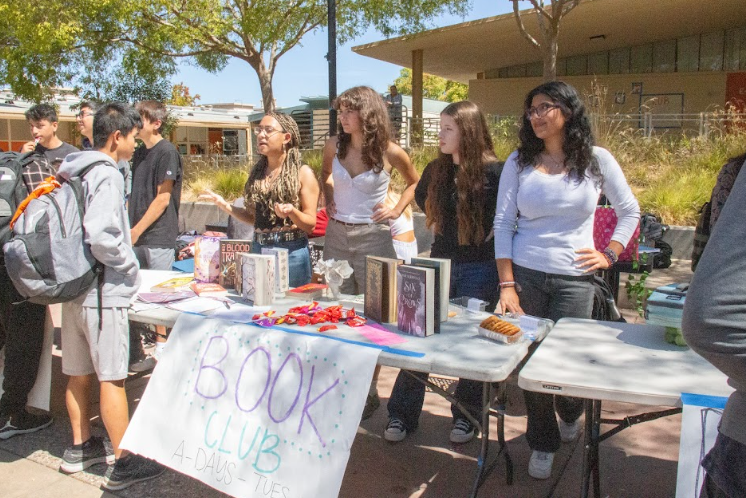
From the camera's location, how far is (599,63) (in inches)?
1032

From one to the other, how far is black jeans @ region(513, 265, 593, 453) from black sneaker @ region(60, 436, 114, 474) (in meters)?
2.03

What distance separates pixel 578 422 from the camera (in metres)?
3.46

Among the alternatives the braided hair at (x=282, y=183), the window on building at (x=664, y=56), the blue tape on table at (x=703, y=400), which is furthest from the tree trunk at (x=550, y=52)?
the window on building at (x=664, y=56)

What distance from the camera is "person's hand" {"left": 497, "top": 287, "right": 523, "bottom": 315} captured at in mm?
2943

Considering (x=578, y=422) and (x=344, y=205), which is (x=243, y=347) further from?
(x=578, y=422)

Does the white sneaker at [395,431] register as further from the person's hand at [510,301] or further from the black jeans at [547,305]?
the person's hand at [510,301]

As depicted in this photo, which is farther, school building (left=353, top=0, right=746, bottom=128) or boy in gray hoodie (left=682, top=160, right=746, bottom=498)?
school building (left=353, top=0, right=746, bottom=128)

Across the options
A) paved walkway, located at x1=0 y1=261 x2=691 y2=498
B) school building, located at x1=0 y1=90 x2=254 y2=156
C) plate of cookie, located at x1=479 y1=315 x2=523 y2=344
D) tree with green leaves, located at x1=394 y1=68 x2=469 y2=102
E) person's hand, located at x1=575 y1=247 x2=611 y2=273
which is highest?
tree with green leaves, located at x1=394 y1=68 x2=469 y2=102

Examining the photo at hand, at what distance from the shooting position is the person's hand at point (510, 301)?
294 centimetres

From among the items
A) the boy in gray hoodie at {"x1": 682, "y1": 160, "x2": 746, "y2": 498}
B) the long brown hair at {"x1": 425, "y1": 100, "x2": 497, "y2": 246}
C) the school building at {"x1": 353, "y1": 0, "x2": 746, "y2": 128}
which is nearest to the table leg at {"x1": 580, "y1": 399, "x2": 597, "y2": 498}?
the long brown hair at {"x1": 425, "y1": 100, "x2": 497, "y2": 246}

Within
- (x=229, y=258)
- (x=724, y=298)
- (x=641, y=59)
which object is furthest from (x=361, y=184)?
(x=641, y=59)

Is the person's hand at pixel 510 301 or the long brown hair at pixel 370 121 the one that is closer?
the person's hand at pixel 510 301

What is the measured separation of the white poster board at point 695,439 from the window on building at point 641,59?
26.1m

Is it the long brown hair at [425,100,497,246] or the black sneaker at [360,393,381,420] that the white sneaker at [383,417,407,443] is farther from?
the long brown hair at [425,100,497,246]
